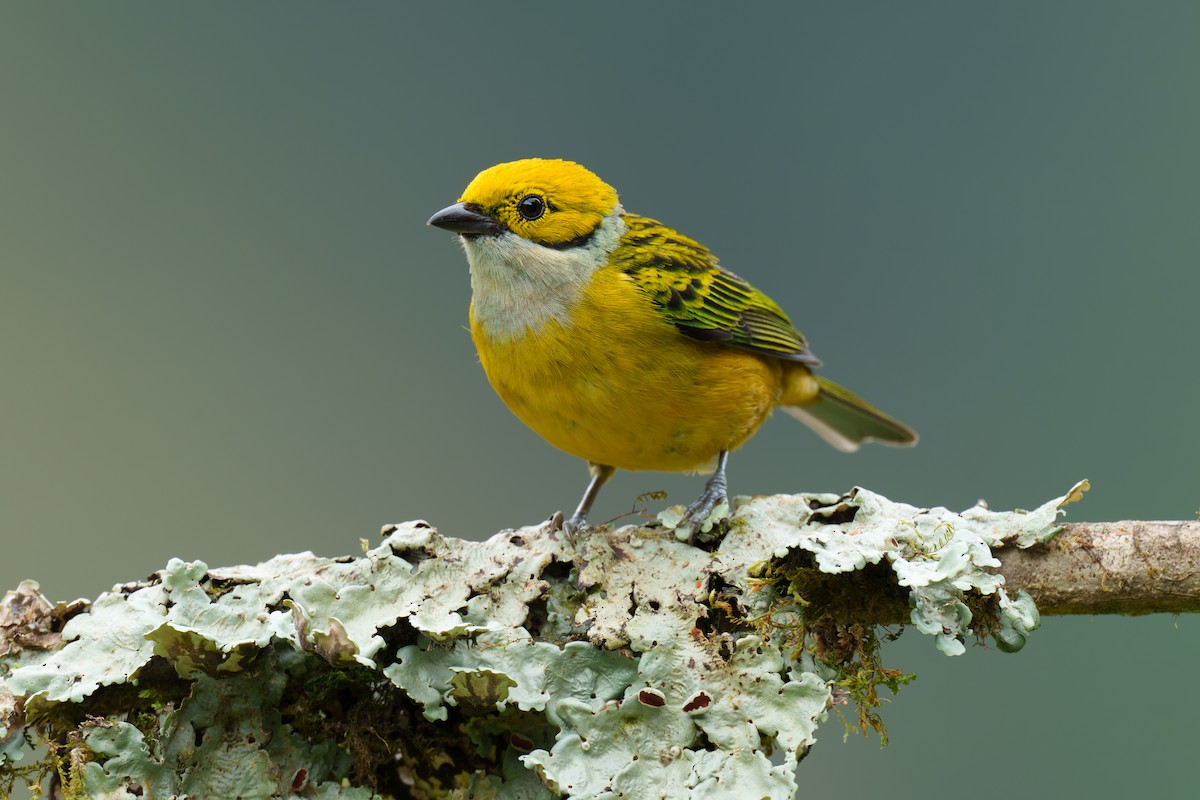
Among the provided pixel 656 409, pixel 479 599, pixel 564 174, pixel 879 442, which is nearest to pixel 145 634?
pixel 479 599

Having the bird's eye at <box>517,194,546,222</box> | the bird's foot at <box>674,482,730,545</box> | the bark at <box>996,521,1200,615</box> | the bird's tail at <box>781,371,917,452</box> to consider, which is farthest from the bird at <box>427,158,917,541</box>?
the bark at <box>996,521,1200,615</box>

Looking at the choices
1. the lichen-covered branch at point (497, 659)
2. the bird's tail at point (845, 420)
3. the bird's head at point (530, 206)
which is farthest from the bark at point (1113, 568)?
the bird's tail at point (845, 420)

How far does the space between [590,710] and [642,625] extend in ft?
1.14

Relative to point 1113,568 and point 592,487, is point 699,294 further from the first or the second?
point 1113,568

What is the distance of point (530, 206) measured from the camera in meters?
4.36

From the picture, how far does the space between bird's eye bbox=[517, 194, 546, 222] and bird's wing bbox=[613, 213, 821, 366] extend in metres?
0.36

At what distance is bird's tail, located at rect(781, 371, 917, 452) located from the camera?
551 cm

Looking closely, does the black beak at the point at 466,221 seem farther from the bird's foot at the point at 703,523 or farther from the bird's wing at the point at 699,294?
the bird's foot at the point at 703,523

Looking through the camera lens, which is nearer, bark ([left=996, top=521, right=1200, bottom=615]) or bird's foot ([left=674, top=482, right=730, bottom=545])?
bark ([left=996, top=521, right=1200, bottom=615])

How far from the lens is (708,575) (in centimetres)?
301

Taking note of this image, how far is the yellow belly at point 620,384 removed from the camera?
398 cm

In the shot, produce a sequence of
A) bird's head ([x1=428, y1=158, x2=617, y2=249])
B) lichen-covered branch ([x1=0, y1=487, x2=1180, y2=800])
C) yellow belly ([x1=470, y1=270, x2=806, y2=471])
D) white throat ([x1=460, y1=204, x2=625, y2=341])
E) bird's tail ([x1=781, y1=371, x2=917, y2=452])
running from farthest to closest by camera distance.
Result: bird's tail ([x1=781, y1=371, x2=917, y2=452])
bird's head ([x1=428, y1=158, x2=617, y2=249])
white throat ([x1=460, y1=204, x2=625, y2=341])
yellow belly ([x1=470, y1=270, x2=806, y2=471])
lichen-covered branch ([x1=0, y1=487, x2=1180, y2=800])

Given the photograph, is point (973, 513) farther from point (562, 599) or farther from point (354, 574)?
point (354, 574)

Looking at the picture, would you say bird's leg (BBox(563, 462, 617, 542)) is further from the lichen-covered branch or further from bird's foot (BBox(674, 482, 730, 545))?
the lichen-covered branch
